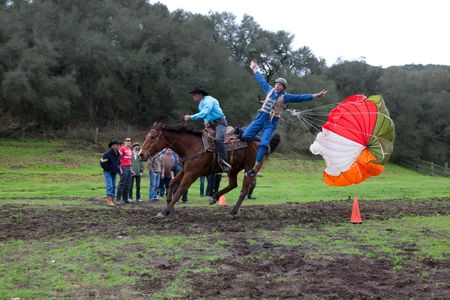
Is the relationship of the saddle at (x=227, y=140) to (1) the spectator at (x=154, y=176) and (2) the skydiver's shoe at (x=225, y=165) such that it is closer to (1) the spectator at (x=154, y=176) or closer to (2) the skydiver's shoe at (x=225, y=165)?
(2) the skydiver's shoe at (x=225, y=165)

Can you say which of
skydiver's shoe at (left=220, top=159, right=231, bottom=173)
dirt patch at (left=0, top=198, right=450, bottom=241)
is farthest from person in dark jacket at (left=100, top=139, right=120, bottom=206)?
skydiver's shoe at (left=220, top=159, right=231, bottom=173)

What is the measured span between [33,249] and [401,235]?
6.97 m

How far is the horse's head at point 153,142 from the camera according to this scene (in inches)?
484

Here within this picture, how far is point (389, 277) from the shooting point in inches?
274

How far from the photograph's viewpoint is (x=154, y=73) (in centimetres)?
5812

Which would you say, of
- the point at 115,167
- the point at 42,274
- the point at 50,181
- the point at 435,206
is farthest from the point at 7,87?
the point at 42,274

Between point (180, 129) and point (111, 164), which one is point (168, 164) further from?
point (180, 129)

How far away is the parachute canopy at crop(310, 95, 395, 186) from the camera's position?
42.1 ft

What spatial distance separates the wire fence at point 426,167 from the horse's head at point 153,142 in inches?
2161

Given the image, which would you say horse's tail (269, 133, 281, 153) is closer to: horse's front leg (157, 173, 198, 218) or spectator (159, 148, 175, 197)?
horse's front leg (157, 173, 198, 218)

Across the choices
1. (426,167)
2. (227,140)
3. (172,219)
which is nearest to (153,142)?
(227,140)

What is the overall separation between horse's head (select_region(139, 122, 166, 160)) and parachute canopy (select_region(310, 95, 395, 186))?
Result: 414 cm

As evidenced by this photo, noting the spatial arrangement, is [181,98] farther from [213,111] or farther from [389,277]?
[389,277]

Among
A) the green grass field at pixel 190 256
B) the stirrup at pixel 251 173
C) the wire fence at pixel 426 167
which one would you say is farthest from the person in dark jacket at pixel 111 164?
the wire fence at pixel 426 167
